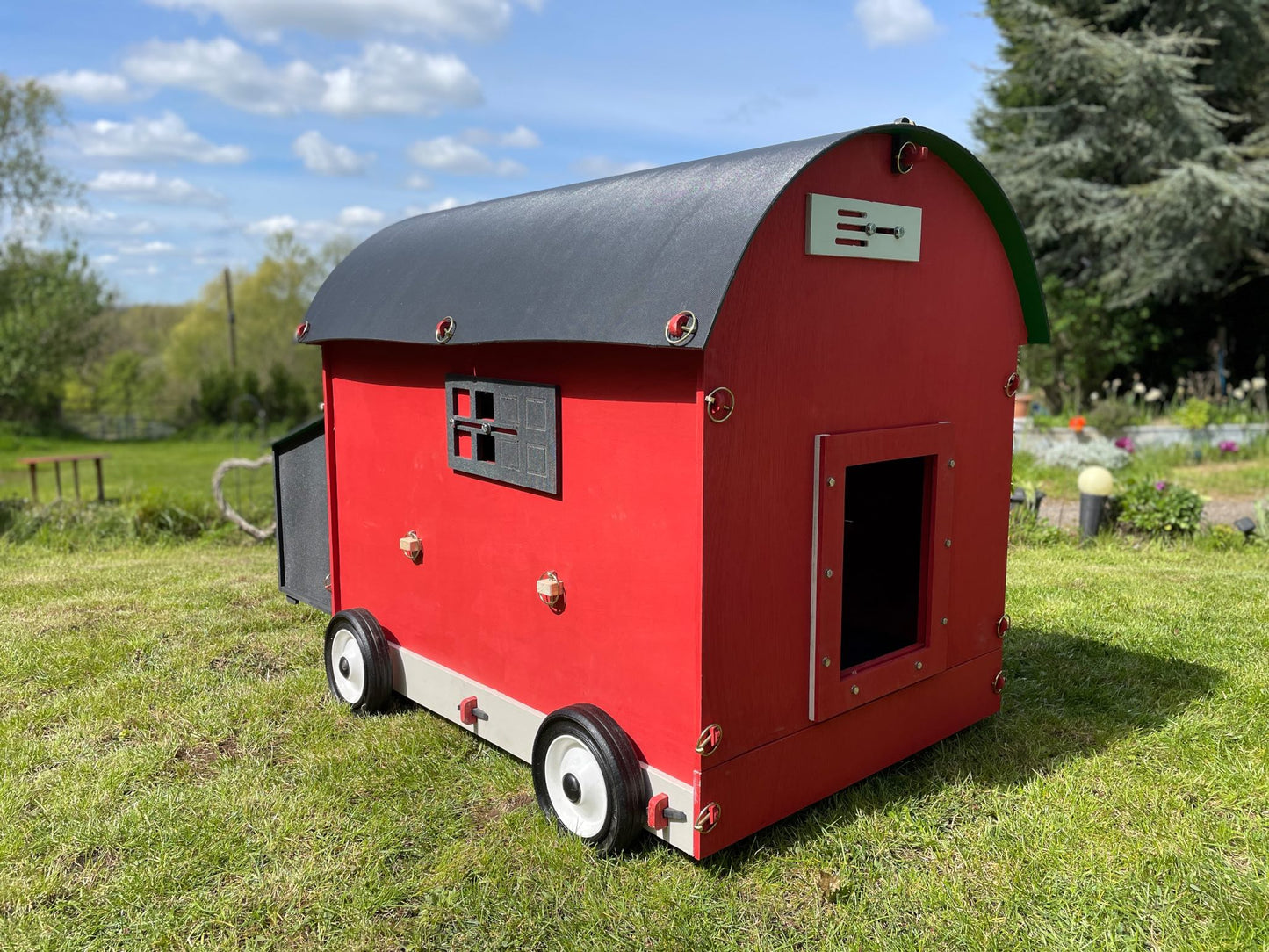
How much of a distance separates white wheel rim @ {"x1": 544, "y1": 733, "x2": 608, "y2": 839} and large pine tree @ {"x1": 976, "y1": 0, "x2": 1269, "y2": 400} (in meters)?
14.3

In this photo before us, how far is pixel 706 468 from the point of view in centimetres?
257

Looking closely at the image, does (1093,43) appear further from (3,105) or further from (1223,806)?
(3,105)

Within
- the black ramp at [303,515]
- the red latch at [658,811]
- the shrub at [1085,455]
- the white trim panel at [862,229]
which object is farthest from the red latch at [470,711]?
the shrub at [1085,455]

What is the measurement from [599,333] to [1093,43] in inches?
610

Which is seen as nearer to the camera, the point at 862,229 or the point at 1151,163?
the point at 862,229

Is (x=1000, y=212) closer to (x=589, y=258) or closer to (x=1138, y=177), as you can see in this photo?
(x=589, y=258)

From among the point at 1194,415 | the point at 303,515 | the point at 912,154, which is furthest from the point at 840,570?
the point at 1194,415

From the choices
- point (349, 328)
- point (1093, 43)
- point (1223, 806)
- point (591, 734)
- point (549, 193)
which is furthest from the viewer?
point (1093, 43)

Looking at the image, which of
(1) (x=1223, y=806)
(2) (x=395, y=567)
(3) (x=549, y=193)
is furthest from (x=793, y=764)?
(3) (x=549, y=193)

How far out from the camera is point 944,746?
3.65 meters

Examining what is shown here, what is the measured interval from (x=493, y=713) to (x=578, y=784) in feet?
2.29

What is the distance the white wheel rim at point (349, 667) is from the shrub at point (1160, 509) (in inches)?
256

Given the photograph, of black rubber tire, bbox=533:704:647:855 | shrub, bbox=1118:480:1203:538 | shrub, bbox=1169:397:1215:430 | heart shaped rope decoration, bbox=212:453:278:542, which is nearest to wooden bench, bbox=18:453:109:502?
heart shaped rope decoration, bbox=212:453:278:542

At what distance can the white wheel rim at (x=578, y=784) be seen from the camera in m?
2.88
